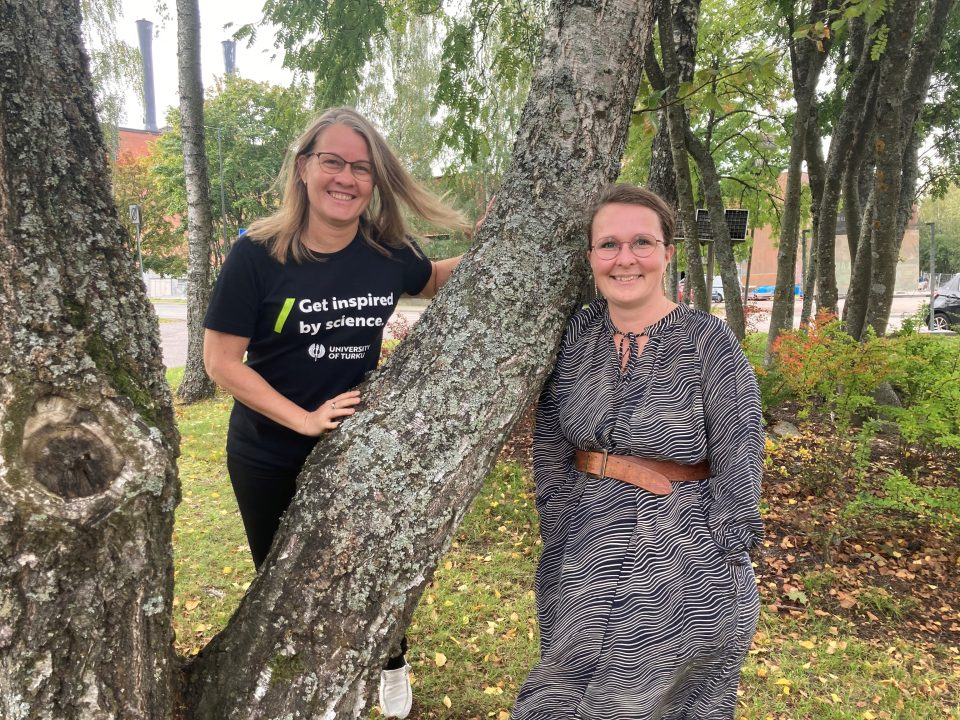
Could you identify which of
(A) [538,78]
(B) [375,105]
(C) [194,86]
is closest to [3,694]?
(A) [538,78]

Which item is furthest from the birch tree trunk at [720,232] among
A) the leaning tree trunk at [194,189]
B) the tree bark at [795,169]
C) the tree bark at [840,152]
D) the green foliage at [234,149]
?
the green foliage at [234,149]

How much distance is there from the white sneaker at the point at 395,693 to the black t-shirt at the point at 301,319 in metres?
1.08

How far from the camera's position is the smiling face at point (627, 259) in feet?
5.90

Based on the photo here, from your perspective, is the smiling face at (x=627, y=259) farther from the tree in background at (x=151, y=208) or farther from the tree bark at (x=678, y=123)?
the tree in background at (x=151, y=208)

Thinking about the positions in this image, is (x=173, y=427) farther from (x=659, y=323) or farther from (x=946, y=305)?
(x=946, y=305)

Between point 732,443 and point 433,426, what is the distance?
2.61ft

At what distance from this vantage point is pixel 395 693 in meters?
2.73

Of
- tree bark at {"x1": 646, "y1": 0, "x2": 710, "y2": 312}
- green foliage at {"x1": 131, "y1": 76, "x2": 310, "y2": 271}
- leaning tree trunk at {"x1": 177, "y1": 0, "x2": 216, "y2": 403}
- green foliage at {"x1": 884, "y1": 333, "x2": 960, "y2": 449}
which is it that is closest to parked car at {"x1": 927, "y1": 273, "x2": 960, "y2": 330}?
tree bark at {"x1": 646, "y1": 0, "x2": 710, "y2": 312}

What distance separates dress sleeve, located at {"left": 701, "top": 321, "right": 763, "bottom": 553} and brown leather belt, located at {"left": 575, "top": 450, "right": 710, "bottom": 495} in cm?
6

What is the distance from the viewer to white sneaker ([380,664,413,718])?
2.71 meters

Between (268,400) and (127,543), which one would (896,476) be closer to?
(268,400)

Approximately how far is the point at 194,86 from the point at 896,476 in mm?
8750

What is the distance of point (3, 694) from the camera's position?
4.47 ft

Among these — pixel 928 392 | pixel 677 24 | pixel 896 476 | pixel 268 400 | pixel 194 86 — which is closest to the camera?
pixel 268 400
